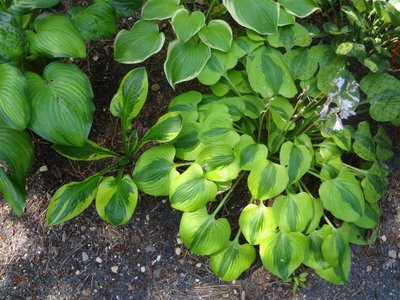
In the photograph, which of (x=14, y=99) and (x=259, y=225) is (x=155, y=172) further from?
(x=14, y=99)

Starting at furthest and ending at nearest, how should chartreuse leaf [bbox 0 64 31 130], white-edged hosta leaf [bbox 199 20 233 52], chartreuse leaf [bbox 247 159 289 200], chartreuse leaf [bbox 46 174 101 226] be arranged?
1. white-edged hosta leaf [bbox 199 20 233 52]
2. chartreuse leaf [bbox 46 174 101 226]
3. chartreuse leaf [bbox 247 159 289 200]
4. chartreuse leaf [bbox 0 64 31 130]

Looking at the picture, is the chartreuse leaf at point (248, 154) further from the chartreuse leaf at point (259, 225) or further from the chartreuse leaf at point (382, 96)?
the chartreuse leaf at point (382, 96)

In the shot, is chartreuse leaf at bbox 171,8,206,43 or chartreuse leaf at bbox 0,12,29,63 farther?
chartreuse leaf at bbox 171,8,206,43

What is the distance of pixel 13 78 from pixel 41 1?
32cm

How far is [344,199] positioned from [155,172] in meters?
0.77

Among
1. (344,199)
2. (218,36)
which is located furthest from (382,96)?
(218,36)

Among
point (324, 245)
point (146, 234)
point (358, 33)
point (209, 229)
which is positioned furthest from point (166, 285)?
point (358, 33)

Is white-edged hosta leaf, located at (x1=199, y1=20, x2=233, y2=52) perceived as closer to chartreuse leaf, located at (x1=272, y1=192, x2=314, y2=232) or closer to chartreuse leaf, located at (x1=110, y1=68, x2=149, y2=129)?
chartreuse leaf, located at (x1=110, y1=68, x2=149, y2=129)

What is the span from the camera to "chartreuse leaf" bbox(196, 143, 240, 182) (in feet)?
6.32

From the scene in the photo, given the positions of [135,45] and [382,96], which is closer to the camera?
[382,96]

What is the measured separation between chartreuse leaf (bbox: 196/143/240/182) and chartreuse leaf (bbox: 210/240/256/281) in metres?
0.31

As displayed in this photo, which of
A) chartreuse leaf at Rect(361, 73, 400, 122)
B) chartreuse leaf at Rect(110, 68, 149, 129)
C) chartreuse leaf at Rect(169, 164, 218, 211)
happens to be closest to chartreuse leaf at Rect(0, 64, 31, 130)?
chartreuse leaf at Rect(110, 68, 149, 129)

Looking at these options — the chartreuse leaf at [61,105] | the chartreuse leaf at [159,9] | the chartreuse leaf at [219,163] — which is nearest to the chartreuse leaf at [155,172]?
the chartreuse leaf at [219,163]

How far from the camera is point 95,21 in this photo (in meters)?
2.03
